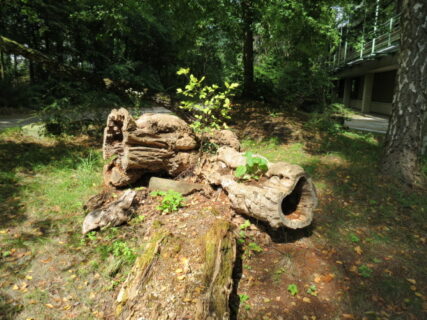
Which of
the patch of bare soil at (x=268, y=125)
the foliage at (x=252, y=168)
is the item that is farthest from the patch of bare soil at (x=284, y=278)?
the patch of bare soil at (x=268, y=125)

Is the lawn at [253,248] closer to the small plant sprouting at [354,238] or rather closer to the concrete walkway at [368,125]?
the small plant sprouting at [354,238]

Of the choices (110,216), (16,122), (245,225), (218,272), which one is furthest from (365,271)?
(16,122)

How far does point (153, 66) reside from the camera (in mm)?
20297

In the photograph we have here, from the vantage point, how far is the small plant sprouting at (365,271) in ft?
9.63

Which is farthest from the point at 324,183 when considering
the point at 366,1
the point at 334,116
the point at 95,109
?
the point at 366,1

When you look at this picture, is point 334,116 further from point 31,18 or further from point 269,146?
point 31,18

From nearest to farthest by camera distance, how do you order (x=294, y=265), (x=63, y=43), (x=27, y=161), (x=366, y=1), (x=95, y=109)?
(x=294, y=265) → (x=27, y=161) → (x=95, y=109) → (x=366, y=1) → (x=63, y=43)

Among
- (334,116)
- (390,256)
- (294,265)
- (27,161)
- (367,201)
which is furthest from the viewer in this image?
(334,116)

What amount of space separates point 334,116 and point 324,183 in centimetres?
496

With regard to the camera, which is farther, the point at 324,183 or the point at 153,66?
the point at 153,66

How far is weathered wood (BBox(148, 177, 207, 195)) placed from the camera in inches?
174

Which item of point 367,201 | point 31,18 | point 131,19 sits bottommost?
point 367,201

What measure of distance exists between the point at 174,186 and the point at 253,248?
70.5 inches

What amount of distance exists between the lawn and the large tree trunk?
1.22 ft
